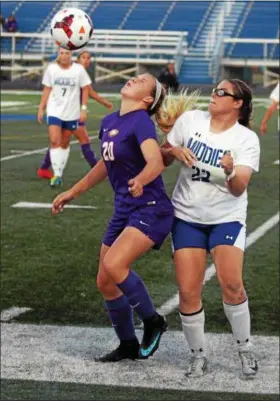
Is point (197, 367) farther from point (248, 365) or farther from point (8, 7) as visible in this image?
point (8, 7)

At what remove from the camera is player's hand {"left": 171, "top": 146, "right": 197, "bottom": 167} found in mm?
6695

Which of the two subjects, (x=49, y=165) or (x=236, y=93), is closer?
(x=236, y=93)

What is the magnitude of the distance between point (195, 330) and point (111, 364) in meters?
0.67

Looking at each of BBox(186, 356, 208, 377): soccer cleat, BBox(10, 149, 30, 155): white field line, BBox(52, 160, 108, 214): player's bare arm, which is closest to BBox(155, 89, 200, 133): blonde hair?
BBox(52, 160, 108, 214): player's bare arm

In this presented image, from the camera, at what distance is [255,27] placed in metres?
60.1

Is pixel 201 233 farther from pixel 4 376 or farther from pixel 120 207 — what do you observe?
pixel 4 376

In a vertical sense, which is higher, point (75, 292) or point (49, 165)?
point (75, 292)

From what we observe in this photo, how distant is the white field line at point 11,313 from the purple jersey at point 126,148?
2048mm

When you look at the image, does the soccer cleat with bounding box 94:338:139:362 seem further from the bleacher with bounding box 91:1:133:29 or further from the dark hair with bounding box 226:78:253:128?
the bleacher with bounding box 91:1:133:29

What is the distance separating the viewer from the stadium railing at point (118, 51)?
55250 millimetres

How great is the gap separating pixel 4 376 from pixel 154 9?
58104mm

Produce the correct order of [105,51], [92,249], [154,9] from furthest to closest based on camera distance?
[154,9] < [105,51] < [92,249]

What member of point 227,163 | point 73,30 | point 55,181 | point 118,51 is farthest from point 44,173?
point 118,51

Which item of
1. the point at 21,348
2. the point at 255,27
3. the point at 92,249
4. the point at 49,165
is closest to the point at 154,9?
the point at 255,27
